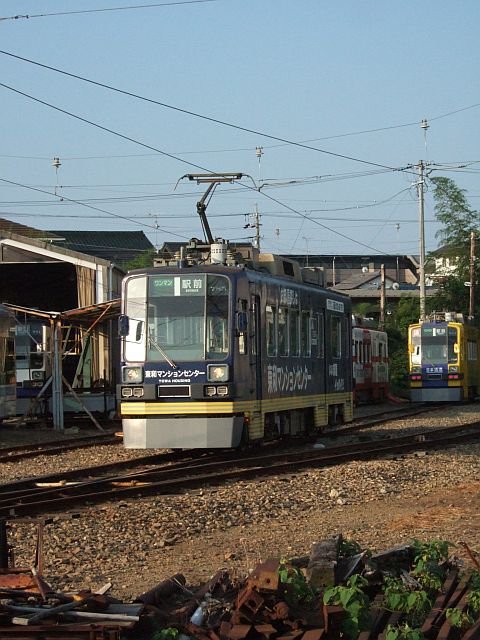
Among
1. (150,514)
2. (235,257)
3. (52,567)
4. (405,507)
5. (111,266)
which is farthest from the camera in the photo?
(111,266)

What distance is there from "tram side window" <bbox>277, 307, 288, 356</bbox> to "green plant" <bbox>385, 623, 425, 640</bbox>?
40.2 feet

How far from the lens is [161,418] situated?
15.7 meters

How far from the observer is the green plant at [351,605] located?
5797 millimetres

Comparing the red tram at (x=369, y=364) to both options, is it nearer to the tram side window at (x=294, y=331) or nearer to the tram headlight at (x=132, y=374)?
the tram side window at (x=294, y=331)

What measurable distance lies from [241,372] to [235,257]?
7.46 ft

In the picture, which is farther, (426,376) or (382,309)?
(382,309)

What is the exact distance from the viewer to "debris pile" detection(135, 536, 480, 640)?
5.71 m

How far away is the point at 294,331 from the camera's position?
61.6 feet

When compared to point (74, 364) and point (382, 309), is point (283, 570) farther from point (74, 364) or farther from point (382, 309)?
point (382, 309)

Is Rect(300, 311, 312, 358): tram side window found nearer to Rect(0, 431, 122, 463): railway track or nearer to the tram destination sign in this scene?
the tram destination sign

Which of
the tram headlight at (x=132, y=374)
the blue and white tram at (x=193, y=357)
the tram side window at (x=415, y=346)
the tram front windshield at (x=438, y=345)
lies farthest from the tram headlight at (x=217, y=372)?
the tram side window at (x=415, y=346)

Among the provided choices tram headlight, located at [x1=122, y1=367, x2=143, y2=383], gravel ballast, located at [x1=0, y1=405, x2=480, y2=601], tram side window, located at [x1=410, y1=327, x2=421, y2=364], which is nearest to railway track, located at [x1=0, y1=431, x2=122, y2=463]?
gravel ballast, located at [x1=0, y1=405, x2=480, y2=601]

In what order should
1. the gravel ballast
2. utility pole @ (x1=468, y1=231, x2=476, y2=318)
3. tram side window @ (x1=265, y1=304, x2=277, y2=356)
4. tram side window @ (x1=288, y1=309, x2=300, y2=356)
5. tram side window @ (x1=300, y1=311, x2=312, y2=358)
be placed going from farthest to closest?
utility pole @ (x1=468, y1=231, x2=476, y2=318) < tram side window @ (x1=300, y1=311, x2=312, y2=358) < tram side window @ (x1=288, y1=309, x2=300, y2=356) < tram side window @ (x1=265, y1=304, x2=277, y2=356) < the gravel ballast

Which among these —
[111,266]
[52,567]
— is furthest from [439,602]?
[111,266]
